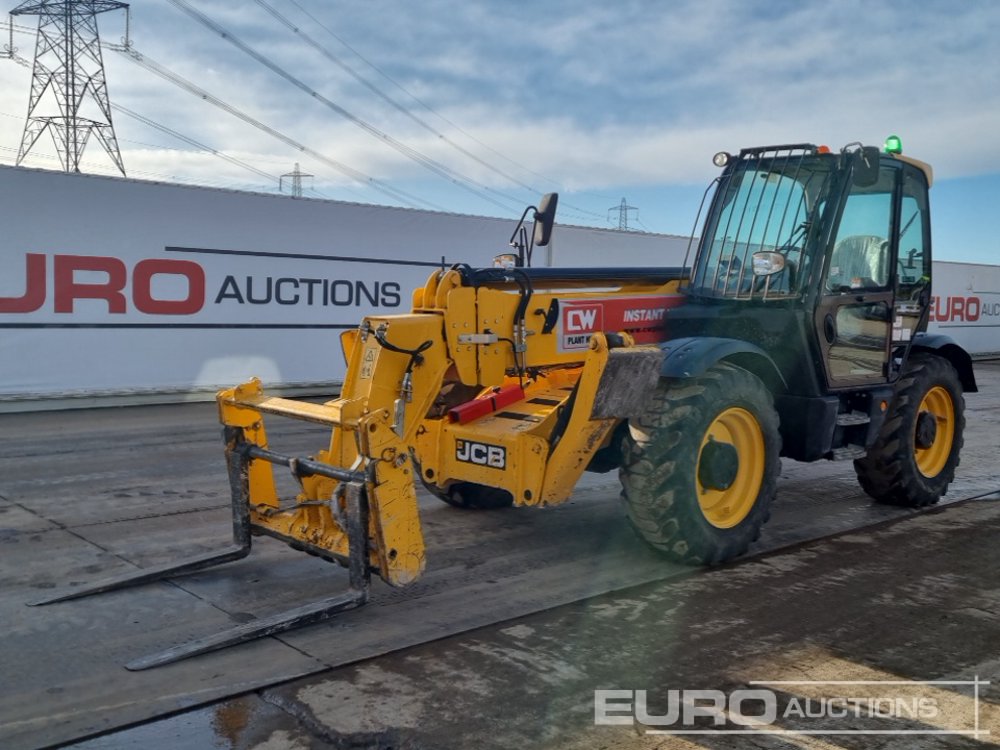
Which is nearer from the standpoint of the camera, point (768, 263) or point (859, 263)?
point (768, 263)

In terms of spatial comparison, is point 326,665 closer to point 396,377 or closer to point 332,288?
point 396,377

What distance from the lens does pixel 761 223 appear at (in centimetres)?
653

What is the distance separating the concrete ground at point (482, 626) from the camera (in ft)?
11.8

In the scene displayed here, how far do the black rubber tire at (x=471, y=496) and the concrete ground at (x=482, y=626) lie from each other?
11cm

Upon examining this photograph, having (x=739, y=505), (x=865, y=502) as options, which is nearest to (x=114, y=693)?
(x=739, y=505)

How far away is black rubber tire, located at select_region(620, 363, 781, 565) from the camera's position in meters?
5.20

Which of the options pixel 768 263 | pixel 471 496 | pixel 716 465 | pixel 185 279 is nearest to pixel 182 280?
pixel 185 279

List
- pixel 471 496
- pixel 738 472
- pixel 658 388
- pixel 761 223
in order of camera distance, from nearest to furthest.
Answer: pixel 658 388 → pixel 738 472 → pixel 761 223 → pixel 471 496

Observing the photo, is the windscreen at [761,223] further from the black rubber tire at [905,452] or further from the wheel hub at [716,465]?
the black rubber tire at [905,452]

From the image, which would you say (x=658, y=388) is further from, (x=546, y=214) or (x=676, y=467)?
(x=546, y=214)

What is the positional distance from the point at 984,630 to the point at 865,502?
2.81 meters

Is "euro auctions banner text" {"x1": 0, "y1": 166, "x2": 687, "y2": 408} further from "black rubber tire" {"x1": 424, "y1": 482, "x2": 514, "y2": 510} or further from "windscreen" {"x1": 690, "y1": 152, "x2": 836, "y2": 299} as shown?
"windscreen" {"x1": 690, "y1": 152, "x2": 836, "y2": 299}

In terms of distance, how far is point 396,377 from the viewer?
4852 mm

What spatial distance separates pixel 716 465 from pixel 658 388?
0.56 meters
